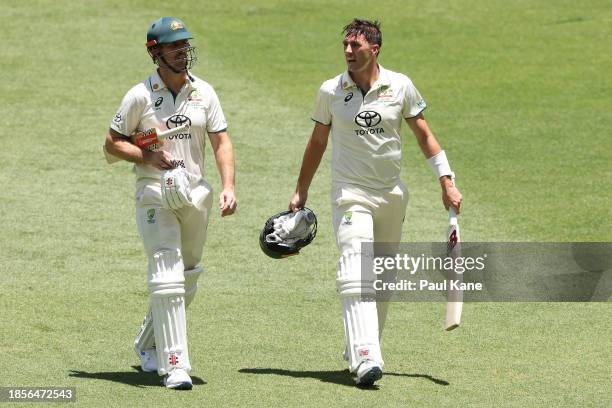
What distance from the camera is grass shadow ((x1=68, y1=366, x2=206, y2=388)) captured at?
773 cm

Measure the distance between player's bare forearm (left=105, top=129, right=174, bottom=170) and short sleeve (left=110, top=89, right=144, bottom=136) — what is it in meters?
0.04

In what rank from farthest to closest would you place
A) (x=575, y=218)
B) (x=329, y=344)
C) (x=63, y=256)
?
(x=575, y=218), (x=63, y=256), (x=329, y=344)

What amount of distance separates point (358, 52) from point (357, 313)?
154cm

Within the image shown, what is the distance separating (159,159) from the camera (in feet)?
25.4

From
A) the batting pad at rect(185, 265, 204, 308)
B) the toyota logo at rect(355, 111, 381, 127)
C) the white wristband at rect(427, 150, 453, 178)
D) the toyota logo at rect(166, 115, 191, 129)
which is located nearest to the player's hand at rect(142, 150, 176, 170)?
the toyota logo at rect(166, 115, 191, 129)

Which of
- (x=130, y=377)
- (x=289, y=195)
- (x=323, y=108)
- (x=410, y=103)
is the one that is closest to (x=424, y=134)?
(x=410, y=103)

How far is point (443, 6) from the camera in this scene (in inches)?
797

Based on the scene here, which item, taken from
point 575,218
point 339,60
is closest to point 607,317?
point 575,218

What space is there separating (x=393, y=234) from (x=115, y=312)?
230 centimetres

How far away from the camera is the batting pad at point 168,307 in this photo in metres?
7.63

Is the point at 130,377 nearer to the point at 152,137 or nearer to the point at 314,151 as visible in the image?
the point at 152,137

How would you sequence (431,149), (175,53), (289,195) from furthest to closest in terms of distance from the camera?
(289,195), (431,149), (175,53)

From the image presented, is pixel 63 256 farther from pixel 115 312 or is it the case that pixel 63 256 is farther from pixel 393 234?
pixel 393 234

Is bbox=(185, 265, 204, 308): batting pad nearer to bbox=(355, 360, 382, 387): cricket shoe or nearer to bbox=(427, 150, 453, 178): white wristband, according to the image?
bbox=(355, 360, 382, 387): cricket shoe
